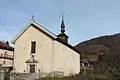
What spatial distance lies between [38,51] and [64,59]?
15.5 feet

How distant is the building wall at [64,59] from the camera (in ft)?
128

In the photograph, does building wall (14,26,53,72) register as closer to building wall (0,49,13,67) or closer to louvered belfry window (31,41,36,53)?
louvered belfry window (31,41,36,53)

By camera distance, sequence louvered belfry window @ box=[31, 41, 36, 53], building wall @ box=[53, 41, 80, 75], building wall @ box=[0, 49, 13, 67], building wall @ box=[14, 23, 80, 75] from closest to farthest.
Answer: building wall @ box=[14, 23, 80, 75]
building wall @ box=[53, 41, 80, 75]
louvered belfry window @ box=[31, 41, 36, 53]
building wall @ box=[0, 49, 13, 67]

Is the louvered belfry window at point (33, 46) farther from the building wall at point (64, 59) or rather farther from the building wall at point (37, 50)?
the building wall at point (64, 59)

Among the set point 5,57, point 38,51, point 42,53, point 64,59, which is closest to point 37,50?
point 38,51

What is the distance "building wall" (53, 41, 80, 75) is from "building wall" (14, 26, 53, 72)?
106 centimetres

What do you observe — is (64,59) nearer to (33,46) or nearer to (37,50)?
(37,50)

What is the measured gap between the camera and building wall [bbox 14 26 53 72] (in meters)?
38.6

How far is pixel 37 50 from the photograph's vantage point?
3944 cm

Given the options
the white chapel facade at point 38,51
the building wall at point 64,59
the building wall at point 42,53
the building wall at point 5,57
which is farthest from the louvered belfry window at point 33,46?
the building wall at point 5,57

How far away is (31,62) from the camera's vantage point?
130ft

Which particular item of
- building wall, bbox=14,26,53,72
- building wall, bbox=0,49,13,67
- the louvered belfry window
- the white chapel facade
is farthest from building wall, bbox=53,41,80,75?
building wall, bbox=0,49,13,67

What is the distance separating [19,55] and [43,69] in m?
4.80

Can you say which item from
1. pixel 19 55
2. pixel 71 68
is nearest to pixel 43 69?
pixel 19 55
